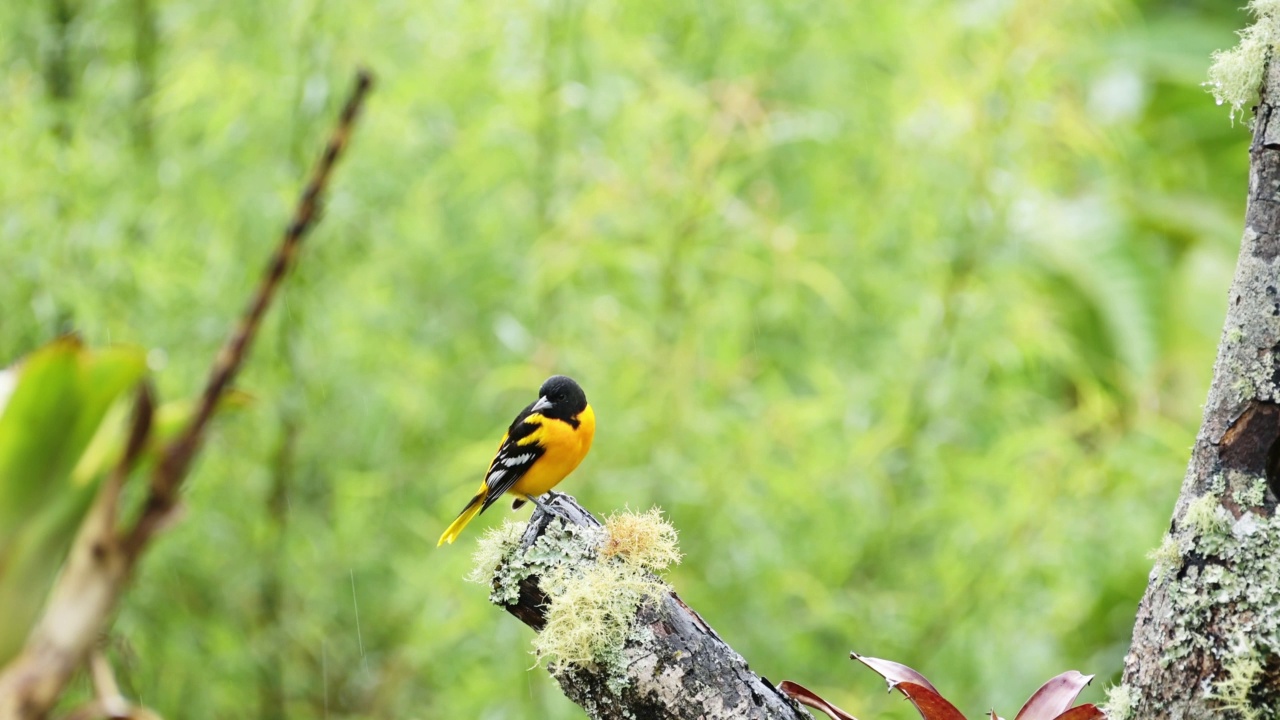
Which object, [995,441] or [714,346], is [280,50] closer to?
[714,346]

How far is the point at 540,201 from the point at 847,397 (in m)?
0.77

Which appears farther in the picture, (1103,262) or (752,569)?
(1103,262)

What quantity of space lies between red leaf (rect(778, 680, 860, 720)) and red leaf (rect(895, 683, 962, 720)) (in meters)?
0.06

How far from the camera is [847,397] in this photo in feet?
7.72

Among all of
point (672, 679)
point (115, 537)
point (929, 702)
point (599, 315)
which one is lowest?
point (115, 537)

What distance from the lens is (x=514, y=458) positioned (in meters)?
1.38

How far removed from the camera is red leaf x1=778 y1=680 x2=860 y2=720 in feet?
3.00

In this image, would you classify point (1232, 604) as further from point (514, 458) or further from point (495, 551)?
point (514, 458)

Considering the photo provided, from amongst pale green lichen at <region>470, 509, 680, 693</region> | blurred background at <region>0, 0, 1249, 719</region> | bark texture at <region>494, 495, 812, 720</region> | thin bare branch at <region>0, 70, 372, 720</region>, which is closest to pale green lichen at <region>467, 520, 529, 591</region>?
pale green lichen at <region>470, 509, 680, 693</region>

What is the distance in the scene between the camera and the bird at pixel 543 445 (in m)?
1.37

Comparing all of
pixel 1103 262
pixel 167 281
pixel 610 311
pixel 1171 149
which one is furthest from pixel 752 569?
pixel 1171 149

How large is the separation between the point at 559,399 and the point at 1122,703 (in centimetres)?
77

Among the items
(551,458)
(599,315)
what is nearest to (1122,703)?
(551,458)

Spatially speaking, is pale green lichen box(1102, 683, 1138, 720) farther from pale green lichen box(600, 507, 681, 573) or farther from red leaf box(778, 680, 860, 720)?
pale green lichen box(600, 507, 681, 573)
